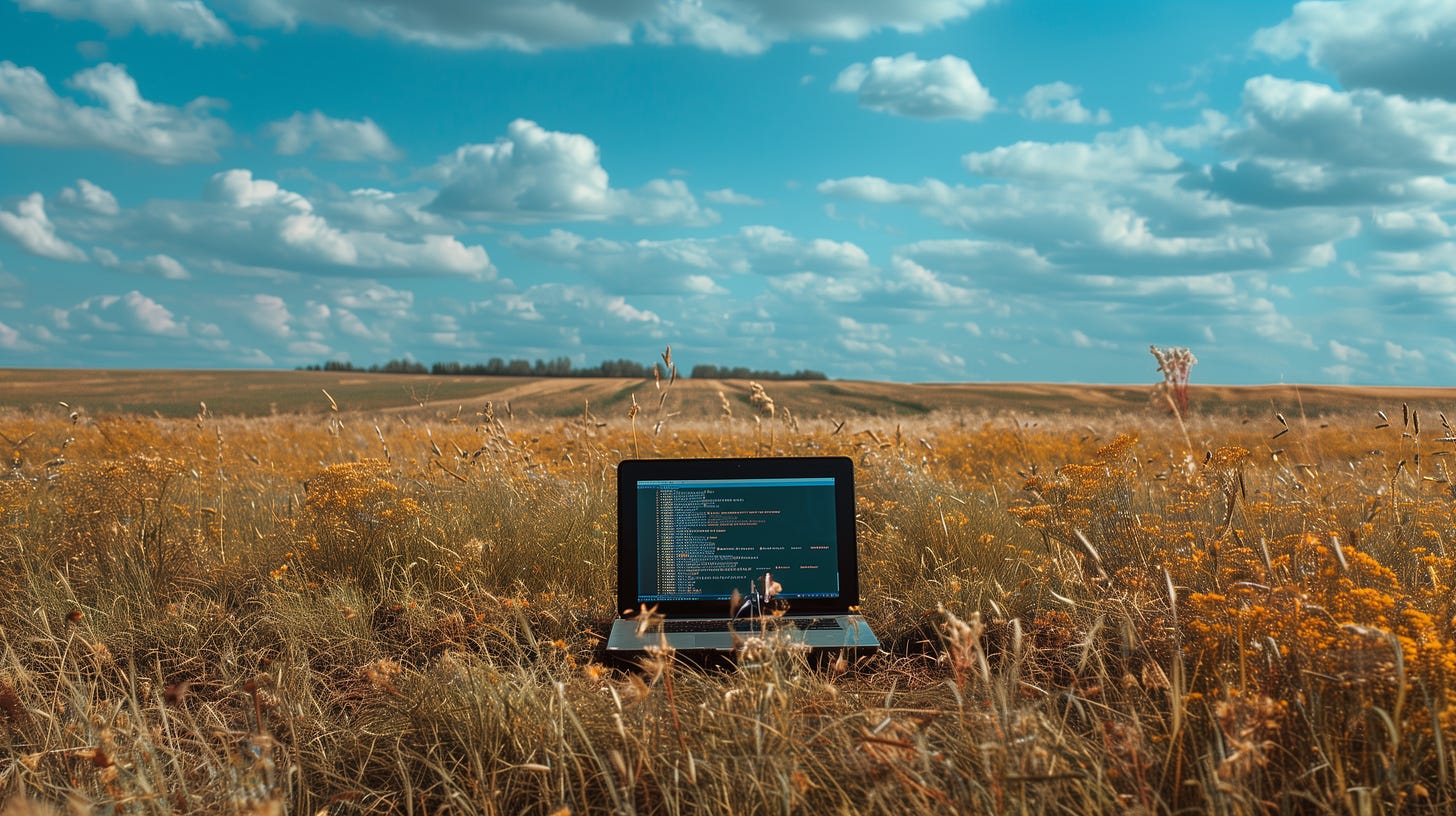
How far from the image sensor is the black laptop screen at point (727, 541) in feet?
12.5

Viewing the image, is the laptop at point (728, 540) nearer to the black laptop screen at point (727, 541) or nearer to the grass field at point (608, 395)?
the black laptop screen at point (727, 541)

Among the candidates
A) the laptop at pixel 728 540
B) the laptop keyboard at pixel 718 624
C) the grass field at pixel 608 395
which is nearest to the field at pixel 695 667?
the laptop keyboard at pixel 718 624

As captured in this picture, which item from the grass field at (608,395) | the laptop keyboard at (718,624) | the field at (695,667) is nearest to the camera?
the field at (695,667)

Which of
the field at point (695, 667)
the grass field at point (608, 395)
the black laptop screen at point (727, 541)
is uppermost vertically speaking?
the grass field at point (608, 395)

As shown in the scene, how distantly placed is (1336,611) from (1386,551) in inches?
109

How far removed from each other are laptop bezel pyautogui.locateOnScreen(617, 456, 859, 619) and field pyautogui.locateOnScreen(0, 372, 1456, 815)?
30cm

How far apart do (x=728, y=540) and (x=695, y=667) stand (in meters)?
0.57

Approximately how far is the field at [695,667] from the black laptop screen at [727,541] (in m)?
0.39

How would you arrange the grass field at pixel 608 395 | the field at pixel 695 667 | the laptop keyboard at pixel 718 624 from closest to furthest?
the field at pixel 695 667, the laptop keyboard at pixel 718 624, the grass field at pixel 608 395

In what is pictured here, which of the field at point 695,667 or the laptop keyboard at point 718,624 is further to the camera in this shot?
the laptop keyboard at point 718,624

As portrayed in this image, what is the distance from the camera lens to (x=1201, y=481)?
623 centimetres

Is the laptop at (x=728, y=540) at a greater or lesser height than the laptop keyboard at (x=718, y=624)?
greater

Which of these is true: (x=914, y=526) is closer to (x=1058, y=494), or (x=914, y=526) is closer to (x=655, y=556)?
(x=1058, y=494)

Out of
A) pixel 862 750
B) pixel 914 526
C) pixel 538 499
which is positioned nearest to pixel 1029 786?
pixel 862 750
